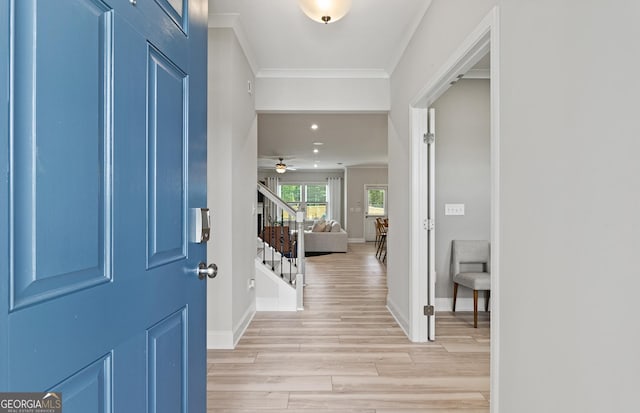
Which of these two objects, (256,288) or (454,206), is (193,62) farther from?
(454,206)

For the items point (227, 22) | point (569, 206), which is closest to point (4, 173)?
point (569, 206)

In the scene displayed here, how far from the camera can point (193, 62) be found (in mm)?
1293

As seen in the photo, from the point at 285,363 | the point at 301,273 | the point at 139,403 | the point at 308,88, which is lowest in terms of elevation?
the point at 285,363

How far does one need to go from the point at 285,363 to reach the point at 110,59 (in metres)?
2.42

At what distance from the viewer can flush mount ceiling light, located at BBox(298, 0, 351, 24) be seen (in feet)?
7.64

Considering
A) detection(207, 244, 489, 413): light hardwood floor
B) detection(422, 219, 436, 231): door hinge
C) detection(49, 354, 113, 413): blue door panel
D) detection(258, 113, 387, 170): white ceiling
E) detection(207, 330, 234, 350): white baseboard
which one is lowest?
detection(207, 244, 489, 413): light hardwood floor

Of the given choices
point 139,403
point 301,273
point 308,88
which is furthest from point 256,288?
point 139,403

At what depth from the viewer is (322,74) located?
398 cm

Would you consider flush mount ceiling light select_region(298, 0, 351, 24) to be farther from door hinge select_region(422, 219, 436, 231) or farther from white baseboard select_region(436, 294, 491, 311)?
white baseboard select_region(436, 294, 491, 311)

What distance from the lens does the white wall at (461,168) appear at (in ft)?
13.1

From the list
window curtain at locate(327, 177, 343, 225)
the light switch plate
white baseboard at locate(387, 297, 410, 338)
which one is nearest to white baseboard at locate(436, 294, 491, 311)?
white baseboard at locate(387, 297, 410, 338)

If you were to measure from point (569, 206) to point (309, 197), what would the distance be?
1213 centimetres

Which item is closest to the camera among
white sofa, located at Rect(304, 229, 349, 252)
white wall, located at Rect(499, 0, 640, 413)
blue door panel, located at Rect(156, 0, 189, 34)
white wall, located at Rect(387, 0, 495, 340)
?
white wall, located at Rect(499, 0, 640, 413)

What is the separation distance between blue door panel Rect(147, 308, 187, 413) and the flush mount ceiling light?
Answer: 214cm
